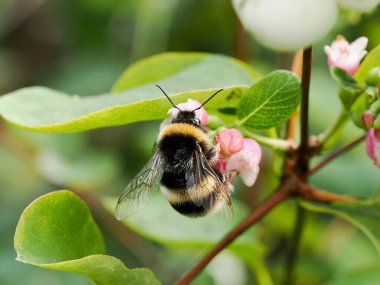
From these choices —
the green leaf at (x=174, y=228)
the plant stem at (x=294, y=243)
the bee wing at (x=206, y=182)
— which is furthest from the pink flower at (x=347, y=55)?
the green leaf at (x=174, y=228)

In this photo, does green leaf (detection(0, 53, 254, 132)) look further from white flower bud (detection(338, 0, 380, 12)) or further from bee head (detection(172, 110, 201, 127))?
white flower bud (detection(338, 0, 380, 12))

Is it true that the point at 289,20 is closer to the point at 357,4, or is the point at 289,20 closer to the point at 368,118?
the point at 357,4

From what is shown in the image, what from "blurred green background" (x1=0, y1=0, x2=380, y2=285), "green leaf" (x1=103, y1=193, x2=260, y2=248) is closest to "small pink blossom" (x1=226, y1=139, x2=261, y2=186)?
"green leaf" (x1=103, y1=193, x2=260, y2=248)

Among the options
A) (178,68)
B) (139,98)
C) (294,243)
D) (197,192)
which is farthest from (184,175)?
(294,243)

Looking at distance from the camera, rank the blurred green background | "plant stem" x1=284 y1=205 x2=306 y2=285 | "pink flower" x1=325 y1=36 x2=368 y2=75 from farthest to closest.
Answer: the blurred green background
"plant stem" x1=284 y1=205 x2=306 y2=285
"pink flower" x1=325 y1=36 x2=368 y2=75

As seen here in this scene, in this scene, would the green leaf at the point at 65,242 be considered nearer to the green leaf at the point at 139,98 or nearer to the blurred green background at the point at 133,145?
the green leaf at the point at 139,98

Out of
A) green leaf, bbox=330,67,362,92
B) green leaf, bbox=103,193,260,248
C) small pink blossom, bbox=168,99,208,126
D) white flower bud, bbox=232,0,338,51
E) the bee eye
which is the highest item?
white flower bud, bbox=232,0,338,51
